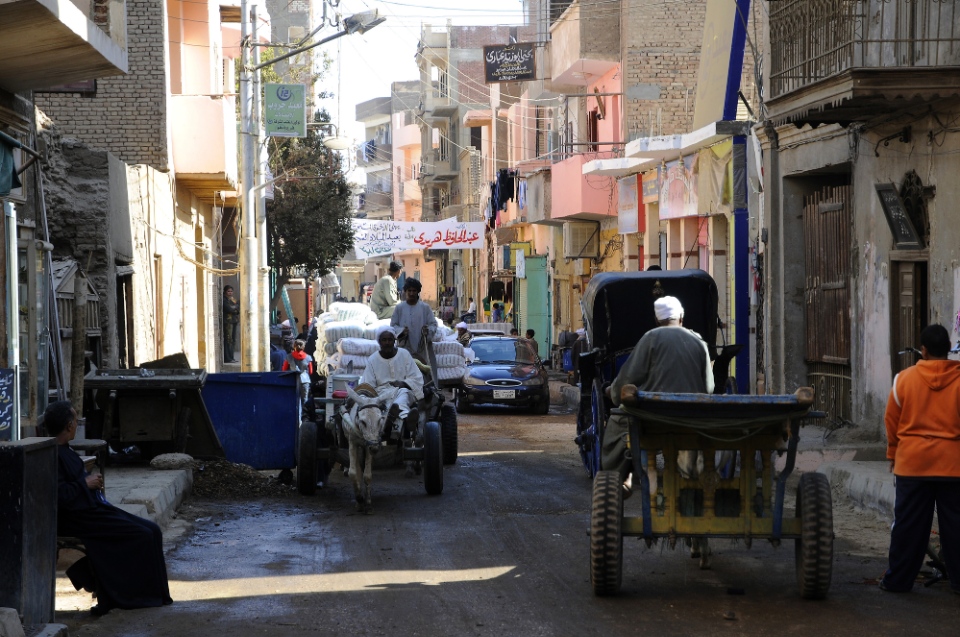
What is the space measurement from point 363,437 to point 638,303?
3514 millimetres

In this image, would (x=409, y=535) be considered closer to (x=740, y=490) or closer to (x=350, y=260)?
(x=740, y=490)

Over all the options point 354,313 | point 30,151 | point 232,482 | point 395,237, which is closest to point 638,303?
point 232,482

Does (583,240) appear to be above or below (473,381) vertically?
above

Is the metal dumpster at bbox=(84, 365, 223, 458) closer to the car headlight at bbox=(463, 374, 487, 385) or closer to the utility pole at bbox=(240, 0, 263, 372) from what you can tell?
the car headlight at bbox=(463, 374, 487, 385)

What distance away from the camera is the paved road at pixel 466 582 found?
7355 millimetres

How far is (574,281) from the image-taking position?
41062 millimetres

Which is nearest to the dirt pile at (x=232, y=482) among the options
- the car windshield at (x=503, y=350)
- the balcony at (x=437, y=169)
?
the car windshield at (x=503, y=350)

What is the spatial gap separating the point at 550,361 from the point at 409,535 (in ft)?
104

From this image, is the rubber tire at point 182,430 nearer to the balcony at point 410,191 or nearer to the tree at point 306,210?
the tree at point 306,210

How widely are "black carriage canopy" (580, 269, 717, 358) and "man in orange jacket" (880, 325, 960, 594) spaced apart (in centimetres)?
534

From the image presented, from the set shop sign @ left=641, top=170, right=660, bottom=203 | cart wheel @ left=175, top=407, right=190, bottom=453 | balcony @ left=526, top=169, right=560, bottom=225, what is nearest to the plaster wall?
cart wheel @ left=175, top=407, right=190, bottom=453

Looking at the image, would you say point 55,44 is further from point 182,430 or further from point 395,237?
point 395,237

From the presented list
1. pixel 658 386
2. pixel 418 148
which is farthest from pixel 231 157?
pixel 418 148

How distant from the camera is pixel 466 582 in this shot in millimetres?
8625
